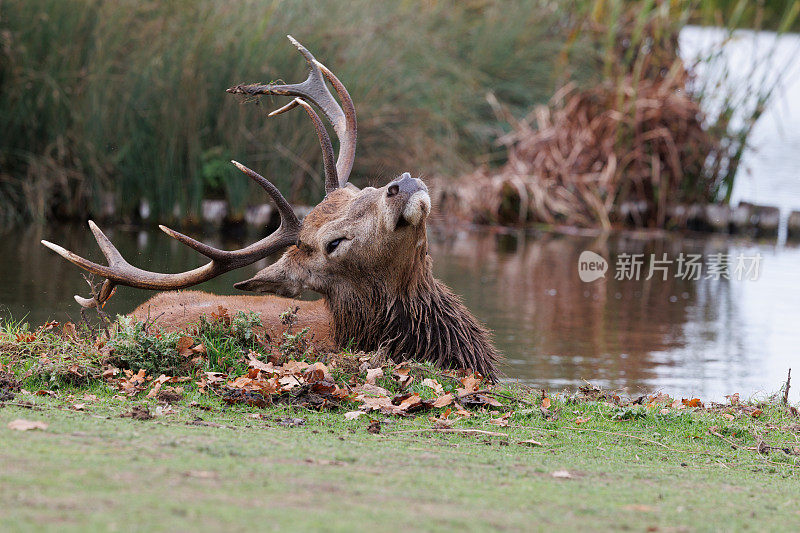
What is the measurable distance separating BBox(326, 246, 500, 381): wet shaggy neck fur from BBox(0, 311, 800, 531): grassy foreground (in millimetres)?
373

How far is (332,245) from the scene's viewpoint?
6016 millimetres

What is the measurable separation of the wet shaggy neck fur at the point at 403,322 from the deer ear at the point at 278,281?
22 cm

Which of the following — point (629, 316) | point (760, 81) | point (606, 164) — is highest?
point (760, 81)

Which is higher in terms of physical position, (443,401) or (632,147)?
(632,147)

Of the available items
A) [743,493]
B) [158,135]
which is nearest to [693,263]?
[158,135]

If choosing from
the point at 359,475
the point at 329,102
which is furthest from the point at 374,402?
the point at 329,102

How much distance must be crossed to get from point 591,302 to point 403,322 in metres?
5.26

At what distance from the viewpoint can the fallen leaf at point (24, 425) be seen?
12.0 ft

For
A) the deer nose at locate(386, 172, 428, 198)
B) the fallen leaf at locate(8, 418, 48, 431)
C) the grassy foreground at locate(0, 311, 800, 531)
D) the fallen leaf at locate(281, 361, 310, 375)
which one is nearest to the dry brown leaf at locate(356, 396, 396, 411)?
the grassy foreground at locate(0, 311, 800, 531)

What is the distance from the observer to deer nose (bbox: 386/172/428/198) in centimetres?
551

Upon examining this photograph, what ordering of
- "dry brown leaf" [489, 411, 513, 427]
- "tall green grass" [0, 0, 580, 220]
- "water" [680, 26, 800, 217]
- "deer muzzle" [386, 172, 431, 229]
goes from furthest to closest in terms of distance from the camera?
"water" [680, 26, 800, 217] → "tall green grass" [0, 0, 580, 220] → "deer muzzle" [386, 172, 431, 229] → "dry brown leaf" [489, 411, 513, 427]

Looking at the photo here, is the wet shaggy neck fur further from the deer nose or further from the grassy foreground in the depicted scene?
the deer nose

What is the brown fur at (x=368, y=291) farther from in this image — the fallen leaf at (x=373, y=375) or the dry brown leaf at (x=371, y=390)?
the dry brown leaf at (x=371, y=390)

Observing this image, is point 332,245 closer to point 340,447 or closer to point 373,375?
point 373,375
